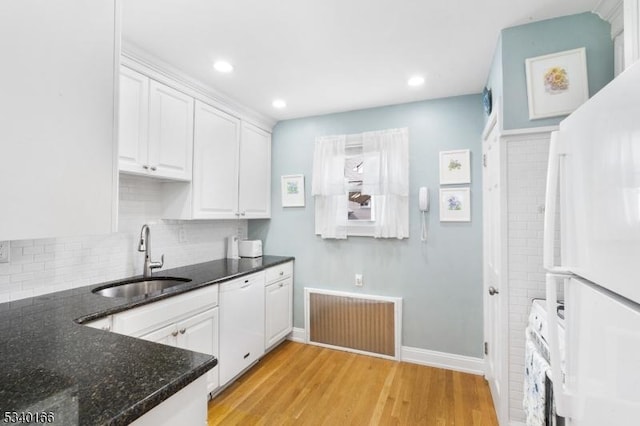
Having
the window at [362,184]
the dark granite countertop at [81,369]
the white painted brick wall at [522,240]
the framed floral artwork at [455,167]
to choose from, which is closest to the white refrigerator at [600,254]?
the white painted brick wall at [522,240]

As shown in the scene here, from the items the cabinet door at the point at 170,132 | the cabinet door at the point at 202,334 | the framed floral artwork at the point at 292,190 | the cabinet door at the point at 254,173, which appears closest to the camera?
the cabinet door at the point at 202,334

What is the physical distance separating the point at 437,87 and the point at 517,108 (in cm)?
92

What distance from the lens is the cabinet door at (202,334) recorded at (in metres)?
1.96

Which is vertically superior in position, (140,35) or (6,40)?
(140,35)

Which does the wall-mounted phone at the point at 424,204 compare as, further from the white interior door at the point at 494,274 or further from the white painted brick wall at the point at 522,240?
the white painted brick wall at the point at 522,240

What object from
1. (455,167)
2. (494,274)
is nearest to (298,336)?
(494,274)

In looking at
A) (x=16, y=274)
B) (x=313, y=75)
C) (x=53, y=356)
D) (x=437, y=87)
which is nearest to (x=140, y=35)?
(x=313, y=75)

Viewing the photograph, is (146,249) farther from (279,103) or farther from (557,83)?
(557,83)

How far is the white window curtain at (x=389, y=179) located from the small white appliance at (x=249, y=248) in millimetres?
1275

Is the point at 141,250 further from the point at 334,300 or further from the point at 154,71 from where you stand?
the point at 334,300

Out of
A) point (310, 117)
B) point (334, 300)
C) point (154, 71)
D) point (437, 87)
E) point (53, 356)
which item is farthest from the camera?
point (310, 117)

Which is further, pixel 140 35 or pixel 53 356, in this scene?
pixel 140 35

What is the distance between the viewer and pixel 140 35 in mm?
1815

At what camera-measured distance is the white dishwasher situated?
7.52 ft
